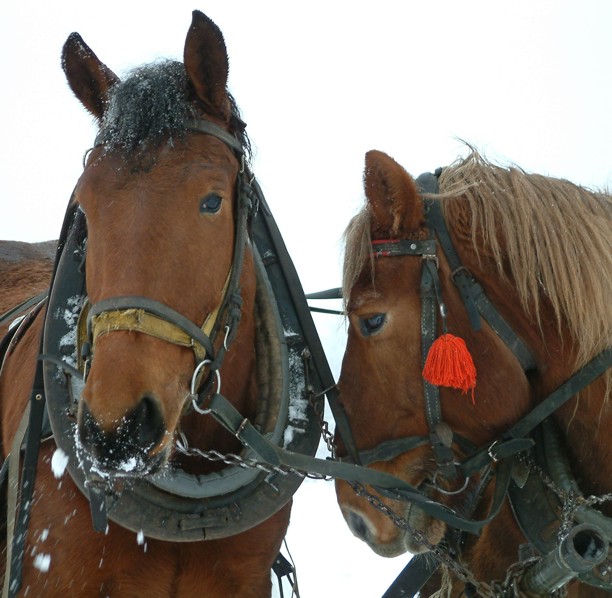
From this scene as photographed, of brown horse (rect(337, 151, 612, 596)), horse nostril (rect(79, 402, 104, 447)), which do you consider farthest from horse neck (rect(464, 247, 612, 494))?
horse nostril (rect(79, 402, 104, 447))

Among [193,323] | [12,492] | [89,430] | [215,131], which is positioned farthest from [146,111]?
[12,492]

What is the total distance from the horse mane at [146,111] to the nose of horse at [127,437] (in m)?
0.74

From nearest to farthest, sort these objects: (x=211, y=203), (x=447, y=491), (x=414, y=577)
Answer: (x=211, y=203), (x=447, y=491), (x=414, y=577)

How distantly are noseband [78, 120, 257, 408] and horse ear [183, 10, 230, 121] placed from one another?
0.08 metres

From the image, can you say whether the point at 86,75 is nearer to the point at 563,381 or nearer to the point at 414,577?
the point at 563,381

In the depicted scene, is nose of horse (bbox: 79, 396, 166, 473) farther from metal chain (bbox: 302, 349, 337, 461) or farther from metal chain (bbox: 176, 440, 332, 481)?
metal chain (bbox: 302, 349, 337, 461)

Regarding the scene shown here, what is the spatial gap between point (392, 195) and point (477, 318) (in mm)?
476

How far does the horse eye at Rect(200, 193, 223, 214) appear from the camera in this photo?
2129mm

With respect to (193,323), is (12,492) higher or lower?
lower

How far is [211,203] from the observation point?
2.15 m

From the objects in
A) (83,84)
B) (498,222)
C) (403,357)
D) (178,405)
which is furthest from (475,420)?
(83,84)

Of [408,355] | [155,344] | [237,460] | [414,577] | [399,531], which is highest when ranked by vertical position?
[155,344]

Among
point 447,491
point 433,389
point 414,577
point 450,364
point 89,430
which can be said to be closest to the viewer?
point 89,430

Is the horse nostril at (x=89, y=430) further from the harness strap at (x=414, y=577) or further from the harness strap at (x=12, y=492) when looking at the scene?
the harness strap at (x=414, y=577)
